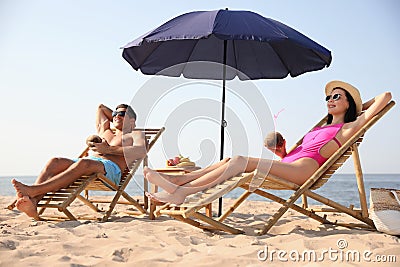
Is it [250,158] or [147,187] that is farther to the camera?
[147,187]

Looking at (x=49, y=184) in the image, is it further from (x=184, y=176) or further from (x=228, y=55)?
(x=228, y=55)

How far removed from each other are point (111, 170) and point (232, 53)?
183 centimetres

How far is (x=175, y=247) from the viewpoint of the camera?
2.72m

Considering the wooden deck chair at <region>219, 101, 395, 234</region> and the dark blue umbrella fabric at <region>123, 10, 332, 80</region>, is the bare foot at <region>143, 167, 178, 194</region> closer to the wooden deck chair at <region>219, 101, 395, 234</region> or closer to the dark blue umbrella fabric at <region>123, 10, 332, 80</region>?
the wooden deck chair at <region>219, 101, 395, 234</region>

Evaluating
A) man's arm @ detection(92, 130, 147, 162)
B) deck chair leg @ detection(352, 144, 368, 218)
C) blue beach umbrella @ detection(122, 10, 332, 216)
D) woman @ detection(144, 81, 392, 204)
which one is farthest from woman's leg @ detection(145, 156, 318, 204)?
man's arm @ detection(92, 130, 147, 162)

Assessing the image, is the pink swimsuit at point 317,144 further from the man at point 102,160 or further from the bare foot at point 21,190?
the bare foot at point 21,190

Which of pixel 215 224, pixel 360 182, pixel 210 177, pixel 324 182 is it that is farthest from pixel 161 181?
pixel 360 182

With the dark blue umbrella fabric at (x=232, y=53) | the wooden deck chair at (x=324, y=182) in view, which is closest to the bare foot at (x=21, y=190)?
the dark blue umbrella fabric at (x=232, y=53)

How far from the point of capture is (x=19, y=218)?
4.23 meters

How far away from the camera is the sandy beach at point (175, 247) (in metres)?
2.35

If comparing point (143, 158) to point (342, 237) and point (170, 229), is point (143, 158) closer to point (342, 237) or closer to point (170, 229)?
point (170, 229)

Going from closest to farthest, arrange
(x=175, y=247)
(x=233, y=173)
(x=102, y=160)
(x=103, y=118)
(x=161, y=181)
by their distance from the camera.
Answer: (x=175, y=247)
(x=161, y=181)
(x=233, y=173)
(x=102, y=160)
(x=103, y=118)

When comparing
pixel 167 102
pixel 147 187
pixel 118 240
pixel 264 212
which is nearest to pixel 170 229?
pixel 118 240

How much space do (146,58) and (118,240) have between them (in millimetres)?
2402
